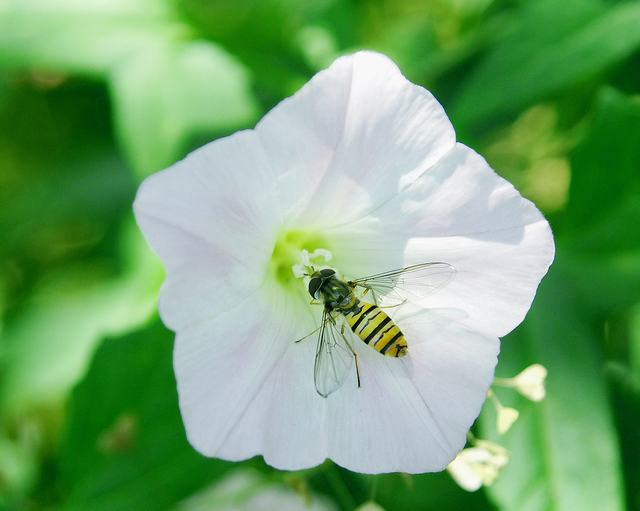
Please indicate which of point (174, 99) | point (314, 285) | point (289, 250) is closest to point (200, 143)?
point (174, 99)

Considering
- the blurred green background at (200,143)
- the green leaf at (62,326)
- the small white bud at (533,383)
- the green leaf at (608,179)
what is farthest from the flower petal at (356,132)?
the green leaf at (62,326)

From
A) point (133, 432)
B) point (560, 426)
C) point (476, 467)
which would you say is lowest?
point (133, 432)

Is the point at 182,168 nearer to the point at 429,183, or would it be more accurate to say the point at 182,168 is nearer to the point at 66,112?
the point at 429,183

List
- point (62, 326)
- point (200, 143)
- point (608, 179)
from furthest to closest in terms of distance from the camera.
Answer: point (62, 326) → point (200, 143) → point (608, 179)

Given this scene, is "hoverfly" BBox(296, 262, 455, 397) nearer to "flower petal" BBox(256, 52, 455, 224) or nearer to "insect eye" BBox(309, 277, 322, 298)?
"insect eye" BBox(309, 277, 322, 298)

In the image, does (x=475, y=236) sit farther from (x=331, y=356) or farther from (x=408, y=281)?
(x=331, y=356)

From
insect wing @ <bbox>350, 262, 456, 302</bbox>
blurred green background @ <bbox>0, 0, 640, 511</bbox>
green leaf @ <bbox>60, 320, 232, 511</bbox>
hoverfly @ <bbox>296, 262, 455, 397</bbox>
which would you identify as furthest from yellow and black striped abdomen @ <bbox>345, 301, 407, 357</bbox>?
green leaf @ <bbox>60, 320, 232, 511</bbox>
